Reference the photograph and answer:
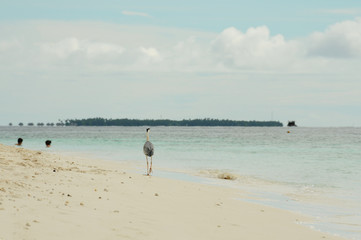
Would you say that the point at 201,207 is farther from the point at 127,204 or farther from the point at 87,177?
the point at 87,177

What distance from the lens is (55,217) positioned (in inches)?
344

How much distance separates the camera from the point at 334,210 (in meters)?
13.7

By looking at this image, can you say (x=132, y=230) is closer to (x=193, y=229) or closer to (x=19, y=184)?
(x=193, y=229)

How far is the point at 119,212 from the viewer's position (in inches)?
391

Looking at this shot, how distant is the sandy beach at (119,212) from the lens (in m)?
8.27

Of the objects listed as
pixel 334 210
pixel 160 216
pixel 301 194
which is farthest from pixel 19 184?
pixel 301 194

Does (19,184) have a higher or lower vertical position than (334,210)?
higher

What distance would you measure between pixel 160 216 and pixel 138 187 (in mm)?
4060

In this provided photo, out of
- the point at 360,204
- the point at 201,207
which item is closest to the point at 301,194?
the point at 360,204

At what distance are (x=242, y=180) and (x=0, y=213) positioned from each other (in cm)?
1514

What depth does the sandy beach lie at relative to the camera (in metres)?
8.27

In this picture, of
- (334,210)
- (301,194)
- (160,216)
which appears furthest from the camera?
(301,194)

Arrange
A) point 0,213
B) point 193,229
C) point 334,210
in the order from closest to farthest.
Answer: point 0,213, point 193,229, point 334,210

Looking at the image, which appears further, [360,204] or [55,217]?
[360,204]
